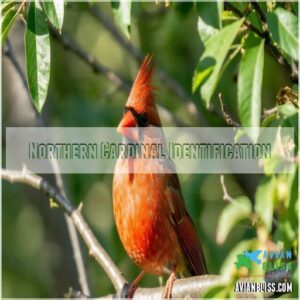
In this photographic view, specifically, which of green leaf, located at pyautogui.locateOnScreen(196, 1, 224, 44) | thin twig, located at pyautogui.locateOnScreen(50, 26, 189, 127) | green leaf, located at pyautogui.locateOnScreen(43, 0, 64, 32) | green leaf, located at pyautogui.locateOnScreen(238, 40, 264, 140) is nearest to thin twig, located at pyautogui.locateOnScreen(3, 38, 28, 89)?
thin twig, located at pyautogui.locateOnScreen(50, 26, 189, 127)

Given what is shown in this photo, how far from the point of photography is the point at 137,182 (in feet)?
12.0

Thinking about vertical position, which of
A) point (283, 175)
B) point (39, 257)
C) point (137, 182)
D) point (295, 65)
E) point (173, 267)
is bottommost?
point (39, 257)

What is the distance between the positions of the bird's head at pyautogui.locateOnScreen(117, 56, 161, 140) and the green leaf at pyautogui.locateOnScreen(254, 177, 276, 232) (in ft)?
5.84

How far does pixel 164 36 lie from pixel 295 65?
117 inches

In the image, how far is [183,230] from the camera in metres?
3.82

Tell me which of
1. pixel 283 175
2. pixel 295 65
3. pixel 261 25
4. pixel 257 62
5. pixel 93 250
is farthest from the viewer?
pixel 93 250

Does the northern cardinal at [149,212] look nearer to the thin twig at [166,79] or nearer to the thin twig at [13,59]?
the thin twig at [13,59]

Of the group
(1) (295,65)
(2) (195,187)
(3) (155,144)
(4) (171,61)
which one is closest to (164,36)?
(4) (171,61)

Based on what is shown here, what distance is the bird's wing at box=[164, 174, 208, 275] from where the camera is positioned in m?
3.77

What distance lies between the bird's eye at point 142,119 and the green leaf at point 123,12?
146cm

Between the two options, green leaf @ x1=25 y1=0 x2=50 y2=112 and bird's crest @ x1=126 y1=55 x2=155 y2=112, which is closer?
green leaf @ x1=25 y1=0 x2=50 y2=112

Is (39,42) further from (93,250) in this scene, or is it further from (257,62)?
(93,250)

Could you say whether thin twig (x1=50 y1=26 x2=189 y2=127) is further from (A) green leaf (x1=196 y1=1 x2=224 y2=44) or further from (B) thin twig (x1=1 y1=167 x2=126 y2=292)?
(A) green leaf (x1=196 y1=1 x2=224 y2=44)

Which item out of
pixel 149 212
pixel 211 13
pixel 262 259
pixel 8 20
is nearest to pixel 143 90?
pixel 149 212
